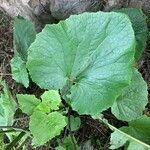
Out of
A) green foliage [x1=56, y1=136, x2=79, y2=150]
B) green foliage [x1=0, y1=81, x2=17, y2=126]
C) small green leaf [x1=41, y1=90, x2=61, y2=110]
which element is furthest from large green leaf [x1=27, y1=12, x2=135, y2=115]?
green foliage [x1=56, y1=136, x2=79, y2=150]

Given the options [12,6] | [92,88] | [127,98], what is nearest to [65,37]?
[92,88]

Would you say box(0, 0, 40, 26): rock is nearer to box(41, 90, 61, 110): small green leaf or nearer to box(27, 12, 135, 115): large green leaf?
box(27, 12, 135, 115): large green leaf

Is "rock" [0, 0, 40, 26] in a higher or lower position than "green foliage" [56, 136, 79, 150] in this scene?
higher

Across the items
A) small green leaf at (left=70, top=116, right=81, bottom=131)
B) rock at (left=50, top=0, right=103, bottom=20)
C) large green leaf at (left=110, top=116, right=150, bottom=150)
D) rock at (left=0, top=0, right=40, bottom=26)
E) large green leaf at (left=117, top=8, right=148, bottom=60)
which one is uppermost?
rock at (left=0, top=0, right=40, bottom=26)

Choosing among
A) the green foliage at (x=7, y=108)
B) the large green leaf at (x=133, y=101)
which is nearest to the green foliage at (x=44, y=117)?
the green foliage at (x=7, y=108)

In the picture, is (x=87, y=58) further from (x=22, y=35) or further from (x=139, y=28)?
(x=22, y=35)

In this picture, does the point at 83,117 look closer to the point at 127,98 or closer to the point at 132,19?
the point at 127,98

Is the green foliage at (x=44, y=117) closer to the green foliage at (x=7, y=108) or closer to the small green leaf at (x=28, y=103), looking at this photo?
the small green leaf at (x=28, y=103)
